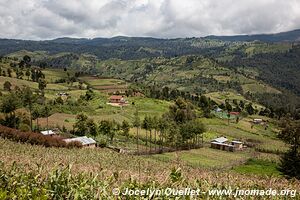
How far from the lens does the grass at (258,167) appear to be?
188 ft

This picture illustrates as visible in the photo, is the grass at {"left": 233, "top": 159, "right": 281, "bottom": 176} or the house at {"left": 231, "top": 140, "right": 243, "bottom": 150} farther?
the house at {"left": 231, "top": 140, "right": 243, "bottom": 150}

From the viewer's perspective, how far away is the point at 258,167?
62500mm

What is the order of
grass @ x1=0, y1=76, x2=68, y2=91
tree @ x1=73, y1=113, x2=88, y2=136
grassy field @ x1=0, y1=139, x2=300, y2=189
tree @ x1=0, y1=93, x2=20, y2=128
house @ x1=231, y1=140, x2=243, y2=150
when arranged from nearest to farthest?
grassy field @ x1=0, y1=139, x2=300, y2=189, tree @ x1=0, y1=93, x2=20, y2=128, tree @ x1=73, y1=113, x2=88, y2=136, house @ x1=231, y1=140, x2=243, y2=150, grass @ x1=0, y1=76, x2=68, y2=91

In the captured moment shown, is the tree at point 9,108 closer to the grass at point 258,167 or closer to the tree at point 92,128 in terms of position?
the tree at point 92,128

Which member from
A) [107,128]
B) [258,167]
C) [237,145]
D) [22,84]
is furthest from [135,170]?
[22,84]

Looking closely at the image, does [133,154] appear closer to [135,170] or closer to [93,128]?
[93,128]

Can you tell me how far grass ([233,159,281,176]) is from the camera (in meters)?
57.3

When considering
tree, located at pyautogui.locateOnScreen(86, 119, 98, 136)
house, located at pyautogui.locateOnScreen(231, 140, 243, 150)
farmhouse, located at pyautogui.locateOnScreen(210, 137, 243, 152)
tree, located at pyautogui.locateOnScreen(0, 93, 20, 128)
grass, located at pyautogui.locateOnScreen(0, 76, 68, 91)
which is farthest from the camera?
grass, located at pyautogui.locateOnScreen(0, 76, 68, 91)

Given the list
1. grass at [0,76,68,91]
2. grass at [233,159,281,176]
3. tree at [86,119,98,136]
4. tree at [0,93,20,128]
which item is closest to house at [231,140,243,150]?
grass at [233,159,281,176]

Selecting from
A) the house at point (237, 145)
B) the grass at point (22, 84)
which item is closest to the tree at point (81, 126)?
the house at point (237, 145)

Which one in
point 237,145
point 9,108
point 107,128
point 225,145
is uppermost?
point 9,108

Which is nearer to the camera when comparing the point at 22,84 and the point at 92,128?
the point at 92,128

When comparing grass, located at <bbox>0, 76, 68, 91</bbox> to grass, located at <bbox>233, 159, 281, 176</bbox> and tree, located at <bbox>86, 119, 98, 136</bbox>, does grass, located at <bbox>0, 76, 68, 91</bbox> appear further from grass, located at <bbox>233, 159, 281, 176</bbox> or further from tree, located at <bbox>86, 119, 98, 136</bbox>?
grass, located at <bbox>233, 159, 281, 176</bbox>

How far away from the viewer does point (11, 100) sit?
7844 cm
